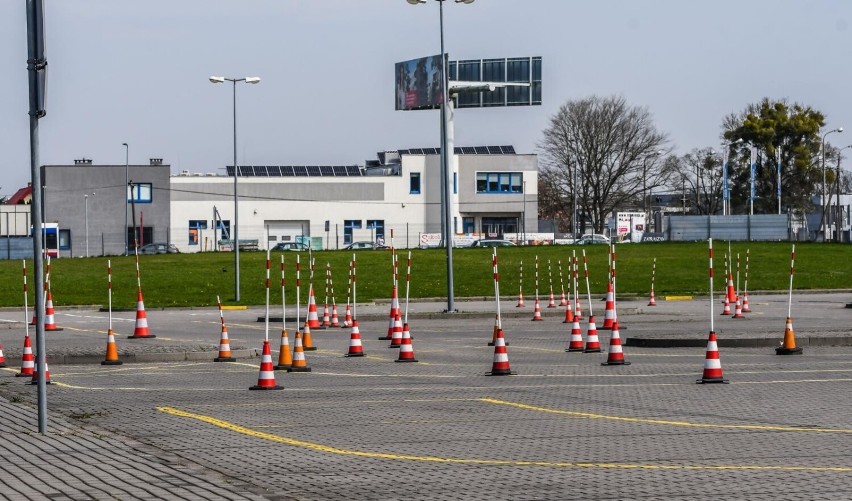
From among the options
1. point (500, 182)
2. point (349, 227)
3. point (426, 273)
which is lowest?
point (426, 273)

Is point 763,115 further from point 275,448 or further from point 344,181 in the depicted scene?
point 275,448

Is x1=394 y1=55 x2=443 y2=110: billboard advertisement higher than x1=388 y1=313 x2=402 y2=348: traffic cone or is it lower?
higher

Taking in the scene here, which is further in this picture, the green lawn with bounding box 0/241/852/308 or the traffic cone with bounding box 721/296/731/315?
the green lawn with bounding box 0/241/852/308

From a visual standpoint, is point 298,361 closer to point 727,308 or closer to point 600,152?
point 727,308

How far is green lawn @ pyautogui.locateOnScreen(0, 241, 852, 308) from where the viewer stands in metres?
49.0

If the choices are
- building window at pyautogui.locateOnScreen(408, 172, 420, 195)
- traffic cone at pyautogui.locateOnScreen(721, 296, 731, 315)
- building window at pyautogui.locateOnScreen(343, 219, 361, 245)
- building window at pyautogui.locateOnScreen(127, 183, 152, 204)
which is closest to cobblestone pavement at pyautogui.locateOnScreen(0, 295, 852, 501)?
traffic cone at pyautogui.locateOnScreen(721, 296, 731, 315)

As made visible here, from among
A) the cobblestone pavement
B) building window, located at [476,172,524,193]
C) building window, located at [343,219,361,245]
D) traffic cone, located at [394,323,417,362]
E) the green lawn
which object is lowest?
the cobblestone pavement

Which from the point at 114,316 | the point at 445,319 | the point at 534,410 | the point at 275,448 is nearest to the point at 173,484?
the point at 275,448

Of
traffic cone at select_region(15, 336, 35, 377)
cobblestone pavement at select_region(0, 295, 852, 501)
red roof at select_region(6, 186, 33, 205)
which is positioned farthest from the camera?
red roof at select_region(6, 186, 33, 205)

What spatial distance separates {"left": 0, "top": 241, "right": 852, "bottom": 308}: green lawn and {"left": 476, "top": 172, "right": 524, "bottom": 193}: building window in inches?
1575

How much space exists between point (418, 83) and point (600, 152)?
2058 centimetres

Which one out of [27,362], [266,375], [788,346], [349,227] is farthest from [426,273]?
[349,227]

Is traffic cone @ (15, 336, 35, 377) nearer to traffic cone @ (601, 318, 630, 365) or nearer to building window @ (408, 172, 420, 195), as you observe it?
traffic cone @ (601, 318, 630, 365)

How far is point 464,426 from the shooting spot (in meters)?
13.1
